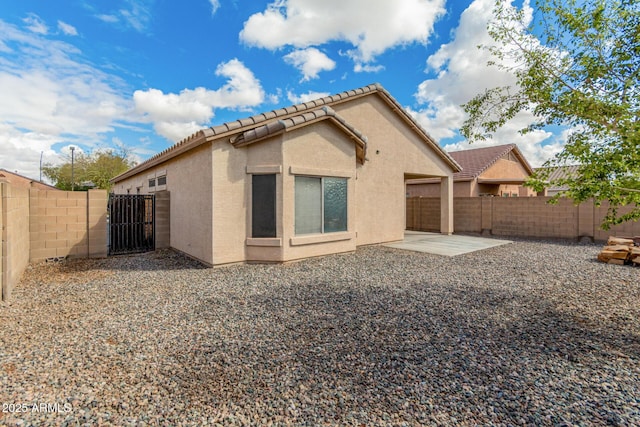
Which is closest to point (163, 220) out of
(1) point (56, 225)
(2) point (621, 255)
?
(1) point (56, 225)

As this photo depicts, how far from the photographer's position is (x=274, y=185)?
28.2ft

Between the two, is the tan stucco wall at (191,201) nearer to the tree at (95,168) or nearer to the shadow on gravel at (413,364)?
the shadow on gravel at (413,364)

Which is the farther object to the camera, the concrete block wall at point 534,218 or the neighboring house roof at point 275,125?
the concrete block wall at point 534,218

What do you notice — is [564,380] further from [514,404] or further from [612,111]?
[612,111]

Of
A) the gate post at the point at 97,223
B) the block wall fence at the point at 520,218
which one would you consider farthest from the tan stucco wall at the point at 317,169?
the block wall fence at the point at 520,218

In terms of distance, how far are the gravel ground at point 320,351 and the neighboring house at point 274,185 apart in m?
1.74

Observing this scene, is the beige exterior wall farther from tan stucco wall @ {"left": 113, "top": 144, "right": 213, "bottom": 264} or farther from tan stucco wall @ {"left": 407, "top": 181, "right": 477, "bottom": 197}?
tan stucco wall @ {"left": 407, "top": 181, "right": 477, "bottom": 197}

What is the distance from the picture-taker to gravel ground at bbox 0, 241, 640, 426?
8.68ft

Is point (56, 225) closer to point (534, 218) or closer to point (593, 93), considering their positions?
point (593, 93)

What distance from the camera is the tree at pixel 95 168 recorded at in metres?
41.3

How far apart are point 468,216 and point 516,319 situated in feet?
47.1

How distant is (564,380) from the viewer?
122 inches

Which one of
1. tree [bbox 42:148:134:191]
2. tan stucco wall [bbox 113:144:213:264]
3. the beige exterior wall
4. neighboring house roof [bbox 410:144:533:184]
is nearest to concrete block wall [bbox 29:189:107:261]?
the beige exterior wall

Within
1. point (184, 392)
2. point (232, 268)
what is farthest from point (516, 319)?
point (232, 268)
